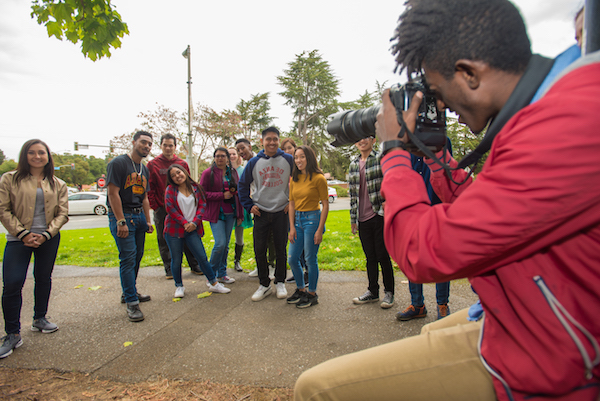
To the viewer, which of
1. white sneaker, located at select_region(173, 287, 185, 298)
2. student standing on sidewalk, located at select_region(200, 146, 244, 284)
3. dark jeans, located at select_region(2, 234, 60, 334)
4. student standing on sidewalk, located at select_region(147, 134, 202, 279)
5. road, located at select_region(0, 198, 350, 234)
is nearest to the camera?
dark jeans, located at select_region(2, 234, 60, 334)

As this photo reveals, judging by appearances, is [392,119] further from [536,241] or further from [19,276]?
[19,276]

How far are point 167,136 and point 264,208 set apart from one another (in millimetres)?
2435

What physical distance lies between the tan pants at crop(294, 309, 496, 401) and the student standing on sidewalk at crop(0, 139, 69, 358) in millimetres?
3624

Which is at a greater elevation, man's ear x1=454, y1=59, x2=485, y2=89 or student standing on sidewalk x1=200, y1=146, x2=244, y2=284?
man's ear x1=454, y1=59, x2=485, y2=89

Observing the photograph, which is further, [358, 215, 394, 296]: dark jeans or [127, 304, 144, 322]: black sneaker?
[358, 215, 394, 296]: dark jeans

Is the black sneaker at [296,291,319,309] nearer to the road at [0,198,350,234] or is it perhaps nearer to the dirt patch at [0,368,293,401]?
the dirt patch at [0,368,293,401]

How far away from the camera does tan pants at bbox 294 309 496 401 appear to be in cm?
100

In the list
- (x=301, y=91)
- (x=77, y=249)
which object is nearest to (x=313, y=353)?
(x=77, y=249)

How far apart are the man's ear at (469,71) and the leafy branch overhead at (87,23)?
11.5 feet

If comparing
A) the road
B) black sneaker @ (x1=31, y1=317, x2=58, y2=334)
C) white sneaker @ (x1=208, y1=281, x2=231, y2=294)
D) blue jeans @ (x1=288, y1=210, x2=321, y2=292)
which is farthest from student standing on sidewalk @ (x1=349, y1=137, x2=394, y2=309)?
the road

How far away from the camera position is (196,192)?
5.05 m

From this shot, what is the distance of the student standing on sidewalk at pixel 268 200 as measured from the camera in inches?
177

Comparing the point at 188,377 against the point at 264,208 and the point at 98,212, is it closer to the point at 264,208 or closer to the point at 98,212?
the point at 264,208

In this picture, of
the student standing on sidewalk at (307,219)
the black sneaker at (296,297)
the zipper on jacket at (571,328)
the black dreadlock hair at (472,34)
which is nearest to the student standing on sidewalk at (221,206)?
the black sneaker at (296,297)
